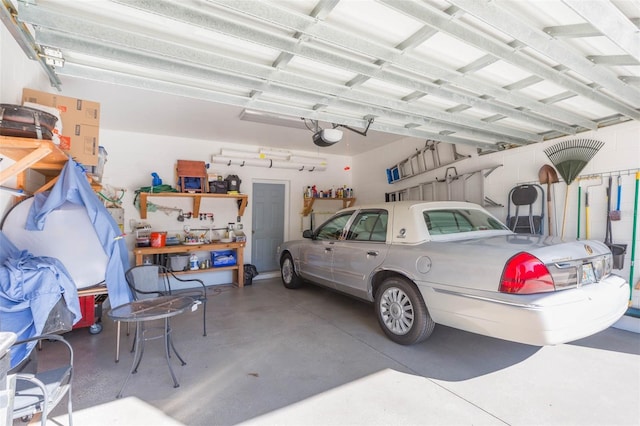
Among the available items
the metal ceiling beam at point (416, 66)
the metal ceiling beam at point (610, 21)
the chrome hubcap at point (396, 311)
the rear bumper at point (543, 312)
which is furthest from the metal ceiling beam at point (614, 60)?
the chrome hubcap at point (396, 311)

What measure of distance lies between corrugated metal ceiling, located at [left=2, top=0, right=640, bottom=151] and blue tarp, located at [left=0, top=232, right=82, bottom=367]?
4.60ft

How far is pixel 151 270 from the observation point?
130 inches

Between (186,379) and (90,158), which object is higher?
(90,158)

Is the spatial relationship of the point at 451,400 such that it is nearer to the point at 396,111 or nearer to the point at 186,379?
the point at 186,379

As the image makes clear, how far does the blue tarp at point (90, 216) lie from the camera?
238 centimetres

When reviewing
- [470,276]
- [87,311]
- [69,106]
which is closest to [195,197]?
[87,311]

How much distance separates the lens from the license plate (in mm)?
2182

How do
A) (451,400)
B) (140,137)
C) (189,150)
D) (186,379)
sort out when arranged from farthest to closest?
1. (189,150)
2. (140,137)
3. (186,379)
4. (451,400)

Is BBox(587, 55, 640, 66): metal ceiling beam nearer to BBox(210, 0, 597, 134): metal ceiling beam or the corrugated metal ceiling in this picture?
the corrugated metal ceiling

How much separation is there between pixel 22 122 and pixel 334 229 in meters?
3.29

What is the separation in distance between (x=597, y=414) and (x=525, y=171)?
3.11 metres

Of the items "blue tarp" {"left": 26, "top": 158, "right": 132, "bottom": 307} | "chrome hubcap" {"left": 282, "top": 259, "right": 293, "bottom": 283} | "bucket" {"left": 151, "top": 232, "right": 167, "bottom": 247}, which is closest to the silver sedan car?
"chrome hubcap" {"left": 282, "top": 259, "right": 293, "bottom": 283}

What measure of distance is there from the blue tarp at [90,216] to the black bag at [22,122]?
643mm

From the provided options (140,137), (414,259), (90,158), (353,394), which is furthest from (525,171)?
(140,137)
